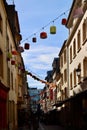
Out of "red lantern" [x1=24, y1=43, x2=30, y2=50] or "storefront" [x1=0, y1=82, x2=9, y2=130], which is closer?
"red lantern" [x1=24, y1=43, x2=30, y2=50]

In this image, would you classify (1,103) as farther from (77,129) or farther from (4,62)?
(77,129)

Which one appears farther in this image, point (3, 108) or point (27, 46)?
point (3, 108)

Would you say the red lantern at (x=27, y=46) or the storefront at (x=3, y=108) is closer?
the red lantern at (x=27, y=46)

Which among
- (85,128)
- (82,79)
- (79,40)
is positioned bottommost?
(85,128)

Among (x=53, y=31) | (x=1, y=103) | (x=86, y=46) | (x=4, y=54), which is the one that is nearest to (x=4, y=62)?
(x=4, y=54)

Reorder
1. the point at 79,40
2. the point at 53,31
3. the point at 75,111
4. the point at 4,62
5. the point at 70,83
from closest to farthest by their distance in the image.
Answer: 1. the point at 53,31
2. the point at 4,62
3. the point at 79,40
4. the point at 75,111
5. the point at 70,83

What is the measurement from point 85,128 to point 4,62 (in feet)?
24.7

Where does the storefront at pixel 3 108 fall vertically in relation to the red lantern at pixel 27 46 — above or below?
below

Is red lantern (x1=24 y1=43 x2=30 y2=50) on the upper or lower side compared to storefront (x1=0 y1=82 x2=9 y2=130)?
upper

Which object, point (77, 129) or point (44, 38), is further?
point (77, 129)

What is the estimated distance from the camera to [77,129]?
40.2 metres

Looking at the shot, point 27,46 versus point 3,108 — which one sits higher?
point 27,46

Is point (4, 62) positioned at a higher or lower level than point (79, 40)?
lower

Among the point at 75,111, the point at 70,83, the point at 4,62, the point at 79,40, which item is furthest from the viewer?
the point at 70,83
